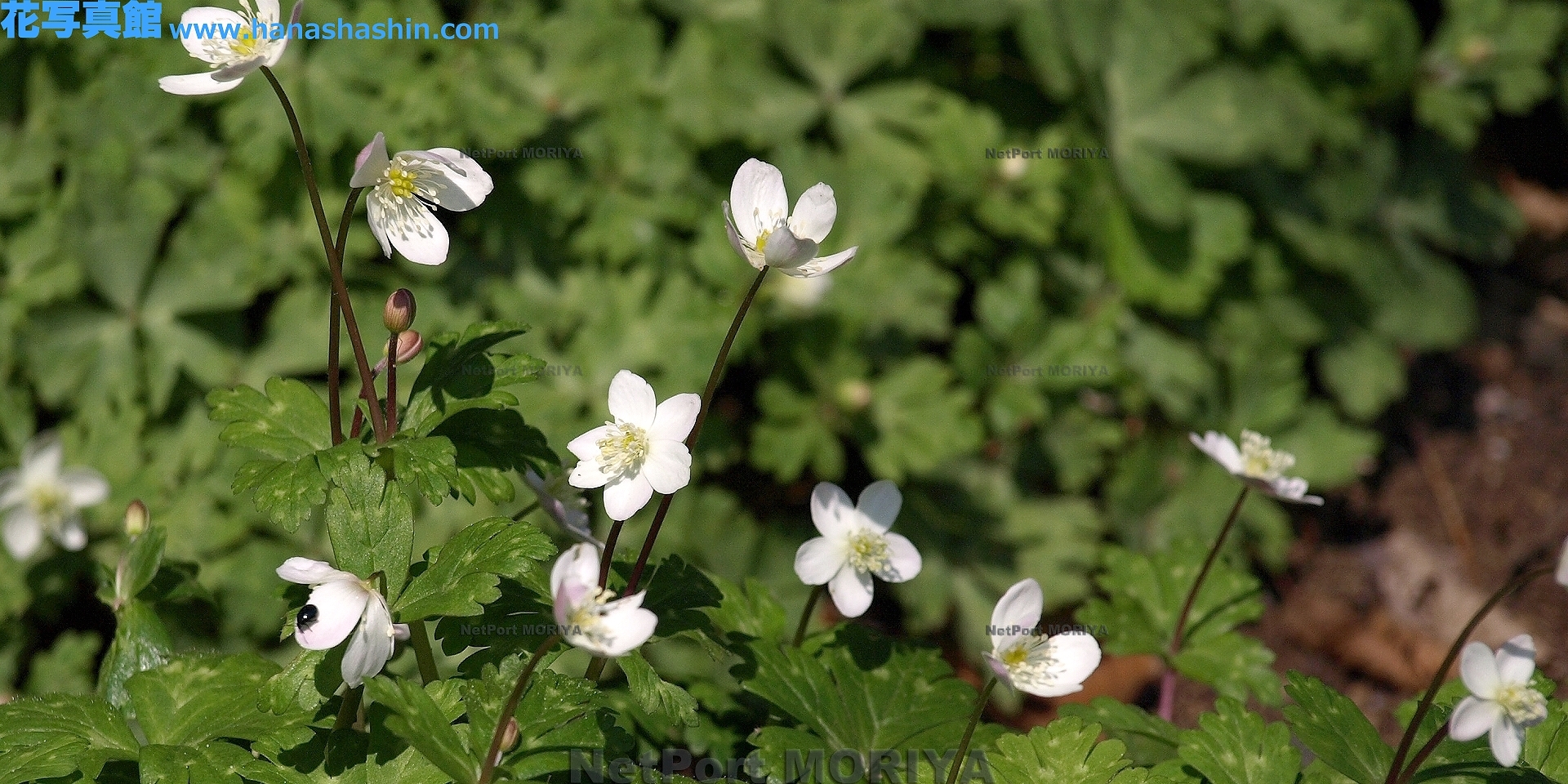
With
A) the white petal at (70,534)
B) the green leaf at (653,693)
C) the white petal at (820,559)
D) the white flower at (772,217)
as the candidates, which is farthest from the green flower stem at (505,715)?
the white petal at (70,534)

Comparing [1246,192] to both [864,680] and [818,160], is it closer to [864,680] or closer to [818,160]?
[818,160]

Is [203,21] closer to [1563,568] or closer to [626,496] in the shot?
[626,496]

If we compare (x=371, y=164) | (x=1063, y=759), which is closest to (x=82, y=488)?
(x=371, y=164)

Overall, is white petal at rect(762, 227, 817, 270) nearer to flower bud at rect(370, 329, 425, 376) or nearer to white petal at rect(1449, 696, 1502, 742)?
flower bud at rect(370, 329, 425, 376)

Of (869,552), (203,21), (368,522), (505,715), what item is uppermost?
(203,21)

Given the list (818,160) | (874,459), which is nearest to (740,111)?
(818,160)

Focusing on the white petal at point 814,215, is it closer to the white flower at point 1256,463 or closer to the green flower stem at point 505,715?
the green flower stem at point 505,715
